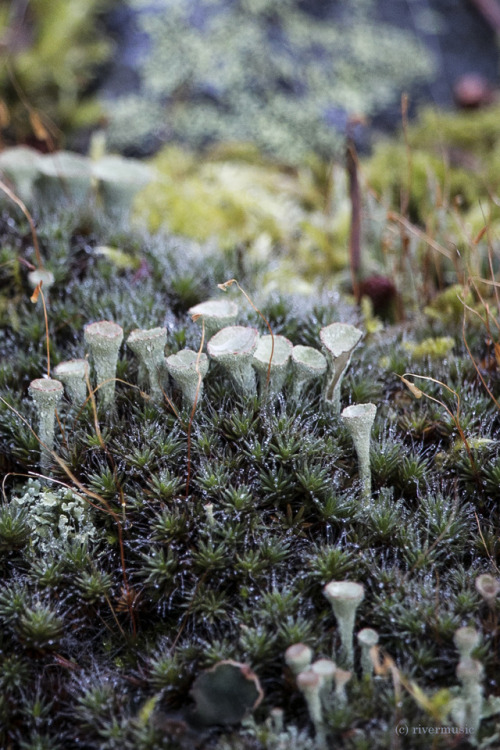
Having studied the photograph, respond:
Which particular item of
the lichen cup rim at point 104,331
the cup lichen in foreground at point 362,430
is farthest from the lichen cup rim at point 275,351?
the lichen cup rim at point 104,331

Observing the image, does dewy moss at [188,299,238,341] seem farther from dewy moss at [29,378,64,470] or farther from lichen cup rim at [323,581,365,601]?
lichen cup rim at [323,581,365,601]

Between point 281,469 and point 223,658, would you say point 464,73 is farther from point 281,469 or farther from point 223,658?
point 223,658

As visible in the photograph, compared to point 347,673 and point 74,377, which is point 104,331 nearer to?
point 74,377

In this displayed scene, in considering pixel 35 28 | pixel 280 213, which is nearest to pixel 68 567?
pixel 280 213

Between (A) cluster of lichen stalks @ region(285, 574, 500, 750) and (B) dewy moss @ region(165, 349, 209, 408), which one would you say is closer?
(A) cluster of lichen stalks @ region(285, 574, 500, 750)

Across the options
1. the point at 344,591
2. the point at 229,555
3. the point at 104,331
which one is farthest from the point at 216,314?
the point at 344,591

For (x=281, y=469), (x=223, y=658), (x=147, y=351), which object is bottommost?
(x=223, y=658)

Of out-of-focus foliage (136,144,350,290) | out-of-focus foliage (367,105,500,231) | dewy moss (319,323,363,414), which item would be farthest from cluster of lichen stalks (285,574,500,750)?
out-of-focus foliage (367,105,500,231)
